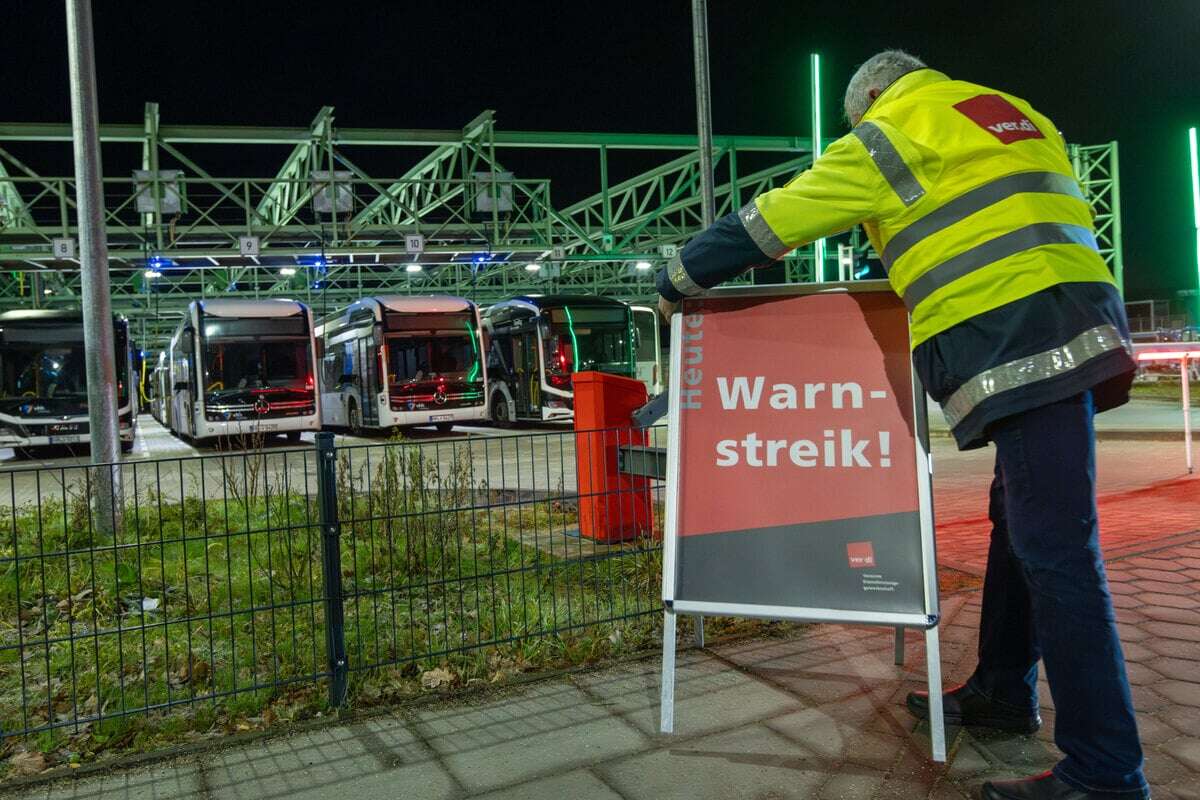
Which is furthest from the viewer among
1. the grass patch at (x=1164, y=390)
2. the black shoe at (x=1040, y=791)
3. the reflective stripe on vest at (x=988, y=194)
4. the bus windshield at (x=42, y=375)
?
the grass patch at (x=1164, y=390)

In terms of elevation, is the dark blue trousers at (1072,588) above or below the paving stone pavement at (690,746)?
above

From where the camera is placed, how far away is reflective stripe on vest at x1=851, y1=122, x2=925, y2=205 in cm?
276

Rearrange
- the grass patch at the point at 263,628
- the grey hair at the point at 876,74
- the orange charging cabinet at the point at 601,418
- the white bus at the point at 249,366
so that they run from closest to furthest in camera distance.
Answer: the grey hair at the point at 876,74
the grass patch at the point at 263,628
the orange charging cabinet at the point at 601,418
the white bus at the point at 249,366

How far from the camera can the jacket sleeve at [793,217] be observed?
110 inches

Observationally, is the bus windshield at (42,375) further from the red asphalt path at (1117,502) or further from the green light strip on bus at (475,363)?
the red asphalt path at (1117,502)

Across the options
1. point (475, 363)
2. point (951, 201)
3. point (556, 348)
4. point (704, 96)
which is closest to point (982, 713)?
point (951, 201)

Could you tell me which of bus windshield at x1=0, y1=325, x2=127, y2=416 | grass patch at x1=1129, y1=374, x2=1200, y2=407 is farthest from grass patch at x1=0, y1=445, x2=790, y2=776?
grass patch at x1=1129, y1=374, x2=1200, y2=407

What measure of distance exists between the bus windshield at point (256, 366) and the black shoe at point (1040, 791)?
1855 centimetres

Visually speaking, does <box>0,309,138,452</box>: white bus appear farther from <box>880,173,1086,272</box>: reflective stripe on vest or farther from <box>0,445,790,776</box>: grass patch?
<box>880,173,1086,272</box>: reflective stripe on vest

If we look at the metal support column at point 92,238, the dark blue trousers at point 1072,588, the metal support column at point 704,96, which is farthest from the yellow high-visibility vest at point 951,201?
the metal support column at point 704,96

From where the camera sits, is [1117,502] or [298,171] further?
[298,171]

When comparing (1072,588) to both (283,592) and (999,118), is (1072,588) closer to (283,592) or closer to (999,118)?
(999,118)

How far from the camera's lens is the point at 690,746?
3256mm

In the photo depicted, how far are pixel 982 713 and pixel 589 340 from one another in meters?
18.9
